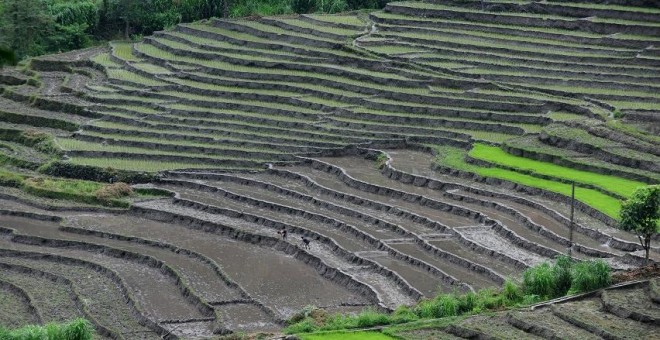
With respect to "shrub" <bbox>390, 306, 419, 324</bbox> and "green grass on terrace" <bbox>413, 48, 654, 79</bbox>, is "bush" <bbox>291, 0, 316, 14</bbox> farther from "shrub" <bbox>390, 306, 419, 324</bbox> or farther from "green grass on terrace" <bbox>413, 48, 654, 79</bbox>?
"shrub" <bbox>390, 306, 419, 324</bbox>

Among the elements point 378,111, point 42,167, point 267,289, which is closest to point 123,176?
point 42,167

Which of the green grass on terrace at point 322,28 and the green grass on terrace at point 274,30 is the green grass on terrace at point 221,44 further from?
the green grass on terrace at point 322,28

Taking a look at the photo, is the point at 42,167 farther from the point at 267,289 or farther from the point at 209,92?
the point at 267,289

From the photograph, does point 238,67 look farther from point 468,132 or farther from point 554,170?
point 554,170

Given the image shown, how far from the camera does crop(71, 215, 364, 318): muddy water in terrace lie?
82.8ft

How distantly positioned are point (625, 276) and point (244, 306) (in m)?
6.71

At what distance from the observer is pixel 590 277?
861 inches

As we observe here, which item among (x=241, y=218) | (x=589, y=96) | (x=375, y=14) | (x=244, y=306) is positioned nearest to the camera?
(x=244, y=306)

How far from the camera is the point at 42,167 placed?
36.2m

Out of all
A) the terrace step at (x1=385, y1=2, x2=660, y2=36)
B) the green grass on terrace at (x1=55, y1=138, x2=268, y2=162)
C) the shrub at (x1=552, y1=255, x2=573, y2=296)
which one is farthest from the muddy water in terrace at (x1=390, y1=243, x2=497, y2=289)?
the terrace step at (x1=385, y1=2, x2=660, y2=36)

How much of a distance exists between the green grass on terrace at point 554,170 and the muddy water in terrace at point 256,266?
6811mm

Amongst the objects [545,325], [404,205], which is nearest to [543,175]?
[404,205]

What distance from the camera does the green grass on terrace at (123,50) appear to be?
48.0 meters

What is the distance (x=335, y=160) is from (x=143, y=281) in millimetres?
10179
